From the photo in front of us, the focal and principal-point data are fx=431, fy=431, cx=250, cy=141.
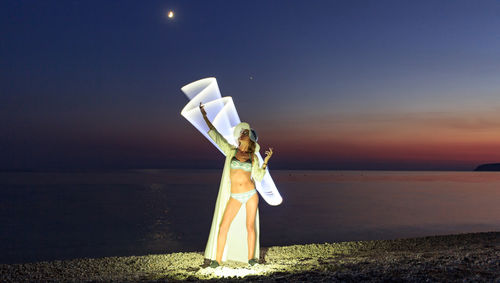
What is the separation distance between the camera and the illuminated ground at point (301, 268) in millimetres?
7000

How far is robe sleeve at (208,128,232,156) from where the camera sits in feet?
27.7

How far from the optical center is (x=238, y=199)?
27.5 ft

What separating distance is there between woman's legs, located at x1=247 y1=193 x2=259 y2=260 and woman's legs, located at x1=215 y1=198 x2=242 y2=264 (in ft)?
0.76

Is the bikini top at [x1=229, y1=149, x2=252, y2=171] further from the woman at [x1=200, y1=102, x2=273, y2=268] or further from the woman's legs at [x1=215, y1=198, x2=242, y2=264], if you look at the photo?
the woman's legs at [x1=215, y1=198, x2=242, y2=264]

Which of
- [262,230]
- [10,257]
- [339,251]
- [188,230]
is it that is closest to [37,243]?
[10,257]

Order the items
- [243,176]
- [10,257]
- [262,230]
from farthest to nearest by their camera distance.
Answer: [262,230] → [10,257] → [243,176]

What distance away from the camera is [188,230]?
22.8 meters

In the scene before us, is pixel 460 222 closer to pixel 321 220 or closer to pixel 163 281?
pixel 321 220

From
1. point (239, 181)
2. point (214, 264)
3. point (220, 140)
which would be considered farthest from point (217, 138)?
point (214, 264)

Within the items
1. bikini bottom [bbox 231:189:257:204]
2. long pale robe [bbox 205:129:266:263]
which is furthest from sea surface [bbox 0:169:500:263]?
bikini bottom [bbox 231:189:257:204]

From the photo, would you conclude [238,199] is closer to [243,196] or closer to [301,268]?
[243,196]

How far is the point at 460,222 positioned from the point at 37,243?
2268 cm

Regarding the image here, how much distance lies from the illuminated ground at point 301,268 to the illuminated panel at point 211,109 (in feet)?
6.38

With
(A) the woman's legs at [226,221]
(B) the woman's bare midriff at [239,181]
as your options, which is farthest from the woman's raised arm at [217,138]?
(A) the woman's legs at [226,221]
